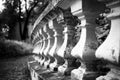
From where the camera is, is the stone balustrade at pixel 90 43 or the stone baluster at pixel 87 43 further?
the stone baluster at pixel 87 43

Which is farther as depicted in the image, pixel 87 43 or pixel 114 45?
pixel 87 43

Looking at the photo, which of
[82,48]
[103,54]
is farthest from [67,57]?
[103,54]

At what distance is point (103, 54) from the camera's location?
1412 millimetres

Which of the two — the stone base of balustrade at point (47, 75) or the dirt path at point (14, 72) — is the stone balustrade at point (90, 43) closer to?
the stone base of balustrade at point (47, 75)

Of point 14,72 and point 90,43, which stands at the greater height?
point 90,43

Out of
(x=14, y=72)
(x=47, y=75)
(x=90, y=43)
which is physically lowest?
(x=14, y=72)

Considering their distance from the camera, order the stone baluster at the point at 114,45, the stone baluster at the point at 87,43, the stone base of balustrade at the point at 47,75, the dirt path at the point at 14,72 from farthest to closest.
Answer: the dirt path at the point at 14,72
the stone base of balustrade at the point at 47,75
the stone baluster at the point at 87,43
the stone baluster at the point at 114,45

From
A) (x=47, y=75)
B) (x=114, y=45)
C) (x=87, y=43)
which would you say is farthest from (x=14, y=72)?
(x=114, y=45)

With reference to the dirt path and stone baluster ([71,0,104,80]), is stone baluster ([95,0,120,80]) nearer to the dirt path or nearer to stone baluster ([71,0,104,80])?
stone baluster ([71,0,104,80])

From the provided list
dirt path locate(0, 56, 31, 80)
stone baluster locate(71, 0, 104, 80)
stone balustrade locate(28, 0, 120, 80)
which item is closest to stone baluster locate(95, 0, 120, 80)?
stone balustrade locate(28, 0, 120, 80)

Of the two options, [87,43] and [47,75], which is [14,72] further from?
[87,43]

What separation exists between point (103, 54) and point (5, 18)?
3443 centimetres

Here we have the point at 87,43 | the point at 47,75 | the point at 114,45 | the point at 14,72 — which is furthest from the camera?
the point at 14,72

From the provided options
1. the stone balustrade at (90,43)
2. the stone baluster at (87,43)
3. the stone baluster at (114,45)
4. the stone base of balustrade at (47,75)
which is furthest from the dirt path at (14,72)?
the stone baluster at (114,45)
